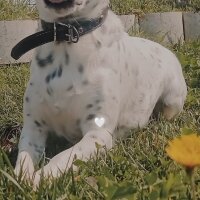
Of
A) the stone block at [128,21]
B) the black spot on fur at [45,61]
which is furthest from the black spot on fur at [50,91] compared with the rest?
the stone block at [128,21]

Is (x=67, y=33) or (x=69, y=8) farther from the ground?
(x=69, y=8)

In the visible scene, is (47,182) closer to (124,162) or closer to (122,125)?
(124,162)

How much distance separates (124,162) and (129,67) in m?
0.84

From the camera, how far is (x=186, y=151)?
3.60 ft

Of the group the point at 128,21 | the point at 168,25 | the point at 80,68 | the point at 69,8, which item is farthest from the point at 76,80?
the point at 168,25

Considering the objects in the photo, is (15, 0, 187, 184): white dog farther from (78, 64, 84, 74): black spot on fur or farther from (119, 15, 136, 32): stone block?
(119, 15, 136, 32): stone block

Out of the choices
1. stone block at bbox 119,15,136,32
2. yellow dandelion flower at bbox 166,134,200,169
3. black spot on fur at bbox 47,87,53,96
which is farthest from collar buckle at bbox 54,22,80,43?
stone block at bbox 119,15,136,32

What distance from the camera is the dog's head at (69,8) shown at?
2559 millimetres

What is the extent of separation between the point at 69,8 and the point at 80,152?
0.65 meters

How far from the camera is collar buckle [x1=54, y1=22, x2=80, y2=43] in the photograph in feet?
8.66

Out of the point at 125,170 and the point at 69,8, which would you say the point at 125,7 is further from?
the point at 125,170

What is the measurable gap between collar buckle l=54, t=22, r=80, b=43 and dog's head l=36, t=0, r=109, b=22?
0.14 feet

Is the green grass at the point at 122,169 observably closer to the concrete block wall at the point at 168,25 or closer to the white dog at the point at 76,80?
the white dog at the point at 76,80

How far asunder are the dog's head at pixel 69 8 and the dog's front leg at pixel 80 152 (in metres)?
0.55
